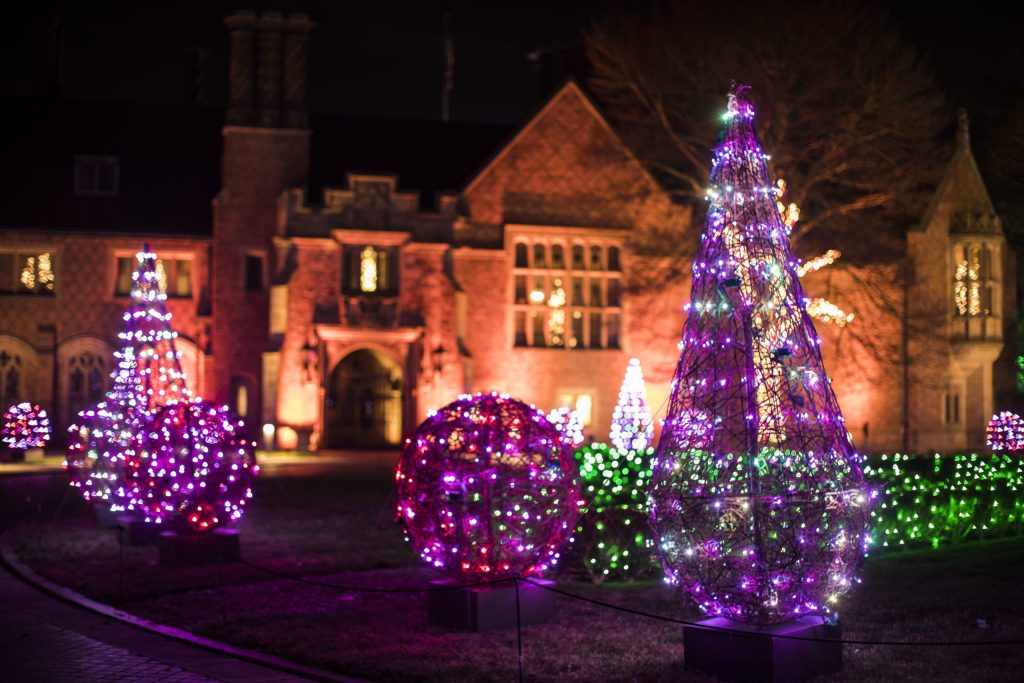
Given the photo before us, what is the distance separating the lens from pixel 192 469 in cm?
1524

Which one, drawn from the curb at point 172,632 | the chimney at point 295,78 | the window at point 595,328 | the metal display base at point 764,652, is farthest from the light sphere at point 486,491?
the chimney at point 295,78

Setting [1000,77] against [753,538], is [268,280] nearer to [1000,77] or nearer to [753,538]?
[1000,77]

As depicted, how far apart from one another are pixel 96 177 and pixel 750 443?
3199cm

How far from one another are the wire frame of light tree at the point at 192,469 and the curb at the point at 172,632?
5.70 feet

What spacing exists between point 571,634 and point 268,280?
27.0m

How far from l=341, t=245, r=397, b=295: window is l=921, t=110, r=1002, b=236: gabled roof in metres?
17.1

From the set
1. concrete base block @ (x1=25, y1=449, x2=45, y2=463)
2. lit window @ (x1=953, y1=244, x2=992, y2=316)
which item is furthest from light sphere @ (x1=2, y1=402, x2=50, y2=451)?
lit window @ (x1=953, y1=244, x2=992, y2=316)

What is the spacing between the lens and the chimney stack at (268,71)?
36.2 metres

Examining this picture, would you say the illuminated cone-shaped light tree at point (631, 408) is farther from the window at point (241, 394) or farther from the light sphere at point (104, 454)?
the window at point (241, 394)

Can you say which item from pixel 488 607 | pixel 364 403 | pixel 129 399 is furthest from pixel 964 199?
pixel 488 607

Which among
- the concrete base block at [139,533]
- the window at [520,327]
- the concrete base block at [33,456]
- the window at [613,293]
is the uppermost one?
the window at [613,293]

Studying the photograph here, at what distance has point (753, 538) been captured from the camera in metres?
9.44

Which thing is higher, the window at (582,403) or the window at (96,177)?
the window at (96,177)

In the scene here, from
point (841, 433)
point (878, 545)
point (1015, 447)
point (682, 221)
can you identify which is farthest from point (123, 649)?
point (682, 221)
